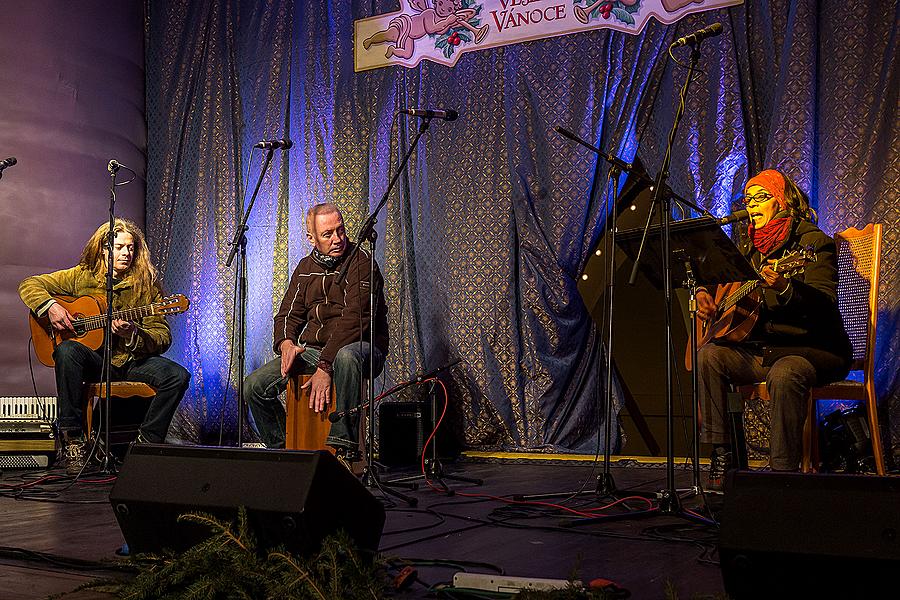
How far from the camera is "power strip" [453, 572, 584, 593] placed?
180 cm

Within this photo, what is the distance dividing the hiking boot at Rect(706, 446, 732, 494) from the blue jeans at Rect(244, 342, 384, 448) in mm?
1537

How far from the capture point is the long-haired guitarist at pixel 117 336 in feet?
15.9

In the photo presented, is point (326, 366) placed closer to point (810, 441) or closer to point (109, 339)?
point (109, 339)

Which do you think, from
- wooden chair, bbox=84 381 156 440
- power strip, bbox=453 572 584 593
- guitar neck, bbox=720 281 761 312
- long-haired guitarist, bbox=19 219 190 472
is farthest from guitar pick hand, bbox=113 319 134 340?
power strip, bbox=453 572 584 593

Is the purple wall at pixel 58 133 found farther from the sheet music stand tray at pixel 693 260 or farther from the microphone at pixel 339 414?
the sheet music stand tray at pixel 693 260

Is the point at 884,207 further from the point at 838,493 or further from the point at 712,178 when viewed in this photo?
the point at 838,493

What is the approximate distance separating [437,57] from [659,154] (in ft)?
5.57

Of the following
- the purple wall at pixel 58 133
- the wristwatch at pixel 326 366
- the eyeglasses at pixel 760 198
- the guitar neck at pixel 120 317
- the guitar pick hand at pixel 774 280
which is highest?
the purple wall at pixel 58 133

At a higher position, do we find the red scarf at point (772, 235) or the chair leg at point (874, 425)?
the red scarf at point (772, 235)

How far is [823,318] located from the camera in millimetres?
3650

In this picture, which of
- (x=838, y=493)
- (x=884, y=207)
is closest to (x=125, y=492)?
(x=838, y=493)

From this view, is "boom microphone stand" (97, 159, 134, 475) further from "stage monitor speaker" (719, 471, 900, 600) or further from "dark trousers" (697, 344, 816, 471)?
"stage monitor speaker" (719, 471, 900, 600)

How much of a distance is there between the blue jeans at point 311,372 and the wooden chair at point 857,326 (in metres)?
1.82

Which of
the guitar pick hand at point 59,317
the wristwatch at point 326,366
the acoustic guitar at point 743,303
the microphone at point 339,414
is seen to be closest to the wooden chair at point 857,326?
the acoustic guitar at point 743,303
